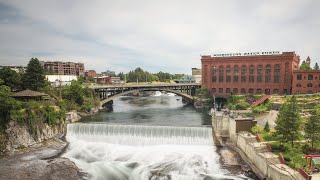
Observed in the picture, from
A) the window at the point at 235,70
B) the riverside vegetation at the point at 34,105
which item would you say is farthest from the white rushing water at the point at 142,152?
the window at the point at 235,70

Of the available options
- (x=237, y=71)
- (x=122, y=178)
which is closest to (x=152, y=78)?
(x=237, y=71)

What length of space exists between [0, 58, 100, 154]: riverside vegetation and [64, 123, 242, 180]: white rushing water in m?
4.66

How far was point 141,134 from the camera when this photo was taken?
37.2 meters

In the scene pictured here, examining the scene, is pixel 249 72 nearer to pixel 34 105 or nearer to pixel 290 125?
pixel 290 125

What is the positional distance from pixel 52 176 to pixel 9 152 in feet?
32.3

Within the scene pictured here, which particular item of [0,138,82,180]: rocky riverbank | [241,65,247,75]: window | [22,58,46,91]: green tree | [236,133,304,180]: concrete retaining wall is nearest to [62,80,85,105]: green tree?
[22,58,46,91]: green tree

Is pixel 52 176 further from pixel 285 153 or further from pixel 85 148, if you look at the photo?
pixel 285 153

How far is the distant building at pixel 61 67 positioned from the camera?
→ 5669 inches

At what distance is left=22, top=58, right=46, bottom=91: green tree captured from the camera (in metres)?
52.3

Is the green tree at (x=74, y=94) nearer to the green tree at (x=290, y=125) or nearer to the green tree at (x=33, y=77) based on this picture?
the green tree at (x=33, y=77)

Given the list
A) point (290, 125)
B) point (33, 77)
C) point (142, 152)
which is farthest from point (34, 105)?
point (290, 125)

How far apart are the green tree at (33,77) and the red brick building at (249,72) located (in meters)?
52.0

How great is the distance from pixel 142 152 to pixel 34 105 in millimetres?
18336

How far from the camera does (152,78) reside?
17275cm
